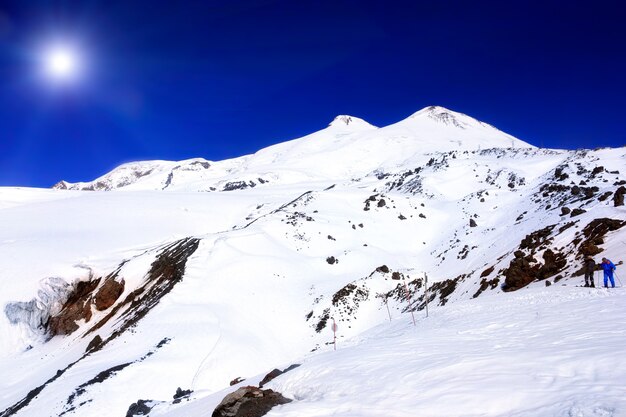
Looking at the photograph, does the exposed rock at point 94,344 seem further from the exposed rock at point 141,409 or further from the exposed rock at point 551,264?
the exposed rock at point 551,264

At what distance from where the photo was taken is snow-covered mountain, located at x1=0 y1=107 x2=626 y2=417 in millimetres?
8125

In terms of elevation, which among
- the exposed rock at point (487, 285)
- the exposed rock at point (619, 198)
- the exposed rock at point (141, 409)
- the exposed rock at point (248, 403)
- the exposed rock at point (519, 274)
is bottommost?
the exposed rock at point (141, 409)

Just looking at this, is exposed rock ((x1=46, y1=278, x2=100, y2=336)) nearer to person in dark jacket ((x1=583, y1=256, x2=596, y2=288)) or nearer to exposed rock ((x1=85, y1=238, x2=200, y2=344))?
exposed rock ((x1=85, y1=238, x2=200, y2=344))

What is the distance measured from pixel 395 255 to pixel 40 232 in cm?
4257

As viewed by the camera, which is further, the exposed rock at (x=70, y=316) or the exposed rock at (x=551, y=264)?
the exposed rock at (x=70, y=316)

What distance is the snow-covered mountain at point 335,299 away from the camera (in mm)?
8125

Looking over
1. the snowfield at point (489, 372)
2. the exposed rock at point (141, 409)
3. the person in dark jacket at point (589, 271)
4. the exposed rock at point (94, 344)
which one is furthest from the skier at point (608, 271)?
the exposed rock at point (94, 344)

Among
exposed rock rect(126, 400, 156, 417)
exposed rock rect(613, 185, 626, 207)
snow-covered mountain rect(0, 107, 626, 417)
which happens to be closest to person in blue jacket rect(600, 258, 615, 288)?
snow-covered mountain rect(0, 107, 626, 417)

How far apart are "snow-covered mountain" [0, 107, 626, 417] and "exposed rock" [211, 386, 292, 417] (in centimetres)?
43

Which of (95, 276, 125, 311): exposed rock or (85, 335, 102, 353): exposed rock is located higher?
(95, 276, 125, 311): exposed rock

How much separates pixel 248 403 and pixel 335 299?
2128 centimetres

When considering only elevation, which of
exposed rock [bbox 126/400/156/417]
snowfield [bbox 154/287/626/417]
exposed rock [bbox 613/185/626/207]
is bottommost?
exposed rock [bbox 126/400/156/417]

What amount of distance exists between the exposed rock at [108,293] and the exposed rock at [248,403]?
28358 mm

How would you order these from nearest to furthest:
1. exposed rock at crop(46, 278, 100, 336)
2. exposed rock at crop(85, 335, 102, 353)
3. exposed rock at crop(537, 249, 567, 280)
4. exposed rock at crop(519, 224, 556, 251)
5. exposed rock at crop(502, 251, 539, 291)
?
exposed rock at crop(537, 249, 567, 280) → exposed rock at crop(502, 251, 539, 291) → exposed rock at crop(519, 224, 556, 251) → exposed rock at crop(85, 335, 102, 353) → exposed rock at crop(46, 278, 100, 336)
